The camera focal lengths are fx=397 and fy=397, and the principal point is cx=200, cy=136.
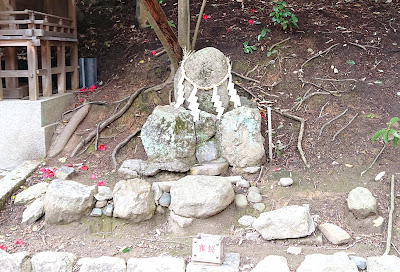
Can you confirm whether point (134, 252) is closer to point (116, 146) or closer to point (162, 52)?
point (116, 146)

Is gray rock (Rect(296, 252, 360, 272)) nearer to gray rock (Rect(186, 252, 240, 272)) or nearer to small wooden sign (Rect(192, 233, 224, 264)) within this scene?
gray rock (Rect(186, 252, 240, 272))

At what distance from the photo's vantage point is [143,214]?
4738mm

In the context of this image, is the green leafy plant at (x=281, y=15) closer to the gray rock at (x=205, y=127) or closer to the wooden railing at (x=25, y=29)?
the gray rock at (x=205, y=127)

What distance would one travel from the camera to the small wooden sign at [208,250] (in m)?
3.76

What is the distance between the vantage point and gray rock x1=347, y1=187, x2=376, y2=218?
4477 mm

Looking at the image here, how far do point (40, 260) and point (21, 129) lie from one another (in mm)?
3107

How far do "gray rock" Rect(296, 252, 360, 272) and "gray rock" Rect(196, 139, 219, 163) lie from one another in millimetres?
2109

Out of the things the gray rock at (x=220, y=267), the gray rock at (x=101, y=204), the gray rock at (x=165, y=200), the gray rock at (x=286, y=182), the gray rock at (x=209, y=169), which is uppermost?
the gray rock at (x=209, y=169)

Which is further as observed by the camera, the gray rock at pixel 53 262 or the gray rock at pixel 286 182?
the gray rock at pixel 286 182

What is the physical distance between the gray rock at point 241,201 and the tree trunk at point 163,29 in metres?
2.99

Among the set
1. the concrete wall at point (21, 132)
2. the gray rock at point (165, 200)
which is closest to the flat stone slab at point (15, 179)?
the concrete wall at point (21, 132)

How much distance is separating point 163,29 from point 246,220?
341cm

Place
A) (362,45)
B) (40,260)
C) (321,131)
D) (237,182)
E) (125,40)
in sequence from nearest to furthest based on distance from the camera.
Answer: (40,260), (237,182), (321,131), (362,45), (125,40)

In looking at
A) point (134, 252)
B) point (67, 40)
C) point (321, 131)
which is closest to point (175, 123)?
point (134, 252)
